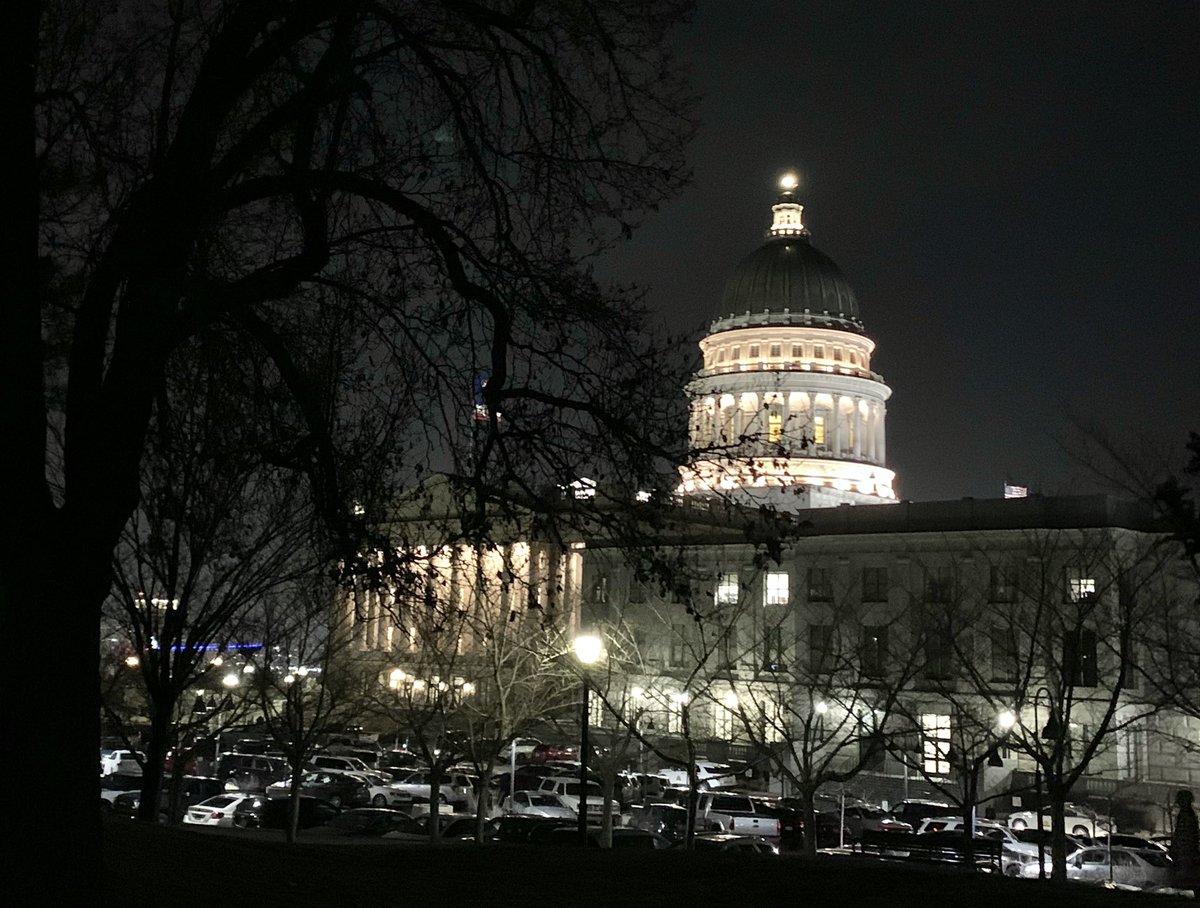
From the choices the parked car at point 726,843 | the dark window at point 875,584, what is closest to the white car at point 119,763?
the parked car at point 726,843

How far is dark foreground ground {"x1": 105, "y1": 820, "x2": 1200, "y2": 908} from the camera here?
491 inches

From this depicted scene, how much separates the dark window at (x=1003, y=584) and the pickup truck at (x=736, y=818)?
32.5ft

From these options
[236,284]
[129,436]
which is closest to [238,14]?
[236,284]

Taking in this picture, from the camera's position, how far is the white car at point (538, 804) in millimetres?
45531

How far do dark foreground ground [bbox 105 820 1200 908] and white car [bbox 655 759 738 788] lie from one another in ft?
118

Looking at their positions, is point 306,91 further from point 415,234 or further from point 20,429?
point 20,429

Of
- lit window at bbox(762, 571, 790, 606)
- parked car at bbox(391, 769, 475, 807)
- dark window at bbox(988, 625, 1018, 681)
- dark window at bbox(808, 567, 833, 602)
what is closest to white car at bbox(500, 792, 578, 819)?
parked car at bbox(391, 769, 475, 807)

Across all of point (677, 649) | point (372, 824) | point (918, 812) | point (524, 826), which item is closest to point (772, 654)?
point (677, 649)

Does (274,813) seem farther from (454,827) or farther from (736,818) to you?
(736,818)

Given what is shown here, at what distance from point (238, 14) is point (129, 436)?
10.6ft

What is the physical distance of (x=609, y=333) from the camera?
11.9 meters

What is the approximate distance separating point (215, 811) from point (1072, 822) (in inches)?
1052

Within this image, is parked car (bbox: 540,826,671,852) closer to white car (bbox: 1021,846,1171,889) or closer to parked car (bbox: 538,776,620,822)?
white car (bbox: 1021,846,1171,889)

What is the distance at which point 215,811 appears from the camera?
41.0m
